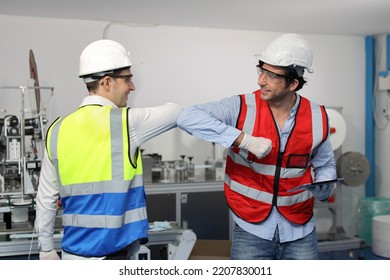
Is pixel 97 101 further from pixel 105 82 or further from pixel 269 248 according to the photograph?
pixel 269 248

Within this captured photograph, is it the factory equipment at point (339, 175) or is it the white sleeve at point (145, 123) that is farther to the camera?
the factory equipment at point (339, 175)

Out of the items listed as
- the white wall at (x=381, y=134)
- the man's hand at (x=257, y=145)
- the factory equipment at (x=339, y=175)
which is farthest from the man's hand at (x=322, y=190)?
the white wall at (x=381, y=134)

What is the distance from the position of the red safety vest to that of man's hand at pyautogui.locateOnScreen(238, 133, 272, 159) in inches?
5.2

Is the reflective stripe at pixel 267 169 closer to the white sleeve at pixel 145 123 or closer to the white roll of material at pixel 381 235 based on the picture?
the white sleeve at pixel 145 123

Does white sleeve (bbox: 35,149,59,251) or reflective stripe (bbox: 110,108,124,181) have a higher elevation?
reflective stripe (bbox: 110,108,124,181)

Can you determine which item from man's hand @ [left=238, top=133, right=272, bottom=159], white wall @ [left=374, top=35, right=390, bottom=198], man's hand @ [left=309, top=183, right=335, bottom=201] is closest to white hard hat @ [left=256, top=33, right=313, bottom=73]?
man's hand @ [left=238, top=133, right=272, bottom=159]

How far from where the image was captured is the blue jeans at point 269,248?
197cm

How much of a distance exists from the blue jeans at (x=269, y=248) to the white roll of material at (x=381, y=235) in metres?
2.71

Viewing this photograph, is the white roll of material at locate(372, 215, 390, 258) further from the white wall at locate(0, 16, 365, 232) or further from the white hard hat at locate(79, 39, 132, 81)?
the white hard hat at locate(79, 39, 132, 81)

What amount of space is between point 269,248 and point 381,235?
288cm

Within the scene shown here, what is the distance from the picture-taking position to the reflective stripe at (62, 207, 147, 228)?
1.81 meters

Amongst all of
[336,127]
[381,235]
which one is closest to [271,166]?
[336,127]
